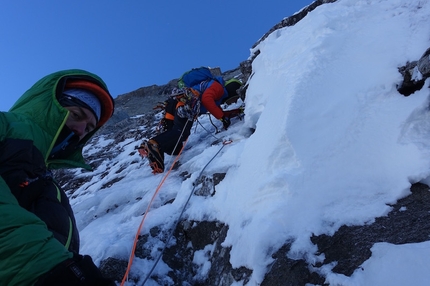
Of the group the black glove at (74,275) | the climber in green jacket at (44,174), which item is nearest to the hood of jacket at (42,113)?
the climber in green jacket at (44,174)

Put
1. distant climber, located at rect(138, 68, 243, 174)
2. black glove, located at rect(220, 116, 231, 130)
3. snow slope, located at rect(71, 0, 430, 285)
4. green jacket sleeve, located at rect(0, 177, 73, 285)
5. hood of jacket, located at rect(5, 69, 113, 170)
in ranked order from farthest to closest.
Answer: black glove, located at rect(220, 116, 231, 130) → distant climber, located at rect(138, 68, 243, 174) → snow slope, located at rect(71, 0, 430, 285) → hood of jacket, located at rect(5, 69, 113, 170) → green jacket sleeve, located at rect(0, 177, 73, 285)

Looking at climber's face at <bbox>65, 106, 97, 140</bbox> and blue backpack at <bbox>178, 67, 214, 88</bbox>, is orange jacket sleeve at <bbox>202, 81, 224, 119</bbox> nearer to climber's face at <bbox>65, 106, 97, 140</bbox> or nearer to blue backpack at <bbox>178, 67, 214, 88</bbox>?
blue backpack at <bbox>178, 67, 214, 88</bbox>

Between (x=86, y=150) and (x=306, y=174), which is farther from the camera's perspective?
(x=86, y=150)

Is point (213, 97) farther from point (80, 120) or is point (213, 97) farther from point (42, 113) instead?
point (42, 113)

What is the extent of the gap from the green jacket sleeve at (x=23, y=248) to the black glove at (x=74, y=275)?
25mm

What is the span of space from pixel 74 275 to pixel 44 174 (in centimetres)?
94

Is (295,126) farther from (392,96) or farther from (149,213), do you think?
(149,213)

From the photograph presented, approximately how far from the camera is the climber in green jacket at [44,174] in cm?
110

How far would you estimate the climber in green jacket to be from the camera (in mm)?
1101

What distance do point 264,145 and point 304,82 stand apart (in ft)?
2.77

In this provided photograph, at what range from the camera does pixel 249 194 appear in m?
2.58

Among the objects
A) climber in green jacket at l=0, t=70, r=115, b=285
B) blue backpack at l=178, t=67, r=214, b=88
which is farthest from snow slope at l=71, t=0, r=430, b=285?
blue backpack at l=178, t=67, r=214, b=88

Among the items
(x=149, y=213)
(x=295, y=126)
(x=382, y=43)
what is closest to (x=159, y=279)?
(x=149, y=213)

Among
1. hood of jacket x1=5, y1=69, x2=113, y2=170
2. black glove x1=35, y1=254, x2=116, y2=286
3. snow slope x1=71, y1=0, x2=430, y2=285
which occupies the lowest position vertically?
snow slope x1=71, y1=0, x2=430, y2=285
